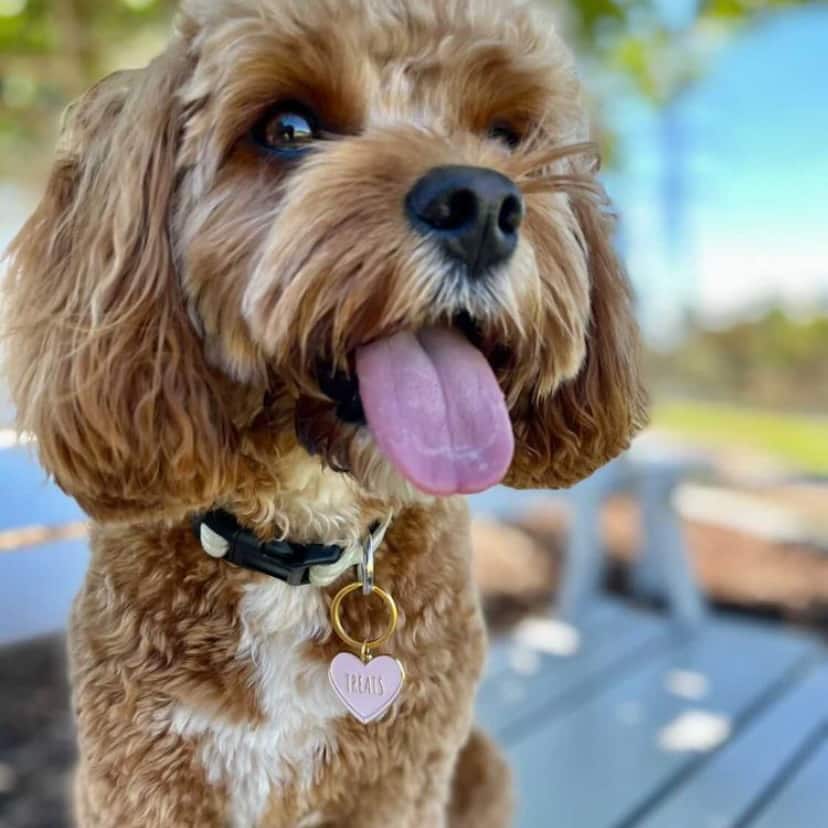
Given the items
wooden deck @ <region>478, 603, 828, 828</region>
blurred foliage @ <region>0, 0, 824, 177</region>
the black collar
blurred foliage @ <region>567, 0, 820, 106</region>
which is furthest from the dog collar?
blurred foliage @ <region>567, 0, 820, 106</region>

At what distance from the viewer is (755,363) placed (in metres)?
3.95

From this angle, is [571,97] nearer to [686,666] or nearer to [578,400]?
[578,400]

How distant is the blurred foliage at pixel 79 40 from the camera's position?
1.90 metres

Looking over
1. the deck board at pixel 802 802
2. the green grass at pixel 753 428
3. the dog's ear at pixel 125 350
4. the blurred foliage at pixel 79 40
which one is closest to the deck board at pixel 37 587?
the dog's ear at pixel 125 350

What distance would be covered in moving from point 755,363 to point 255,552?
3423 millimetres

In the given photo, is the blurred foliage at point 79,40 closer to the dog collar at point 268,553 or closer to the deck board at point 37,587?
the deck board at point 37,587

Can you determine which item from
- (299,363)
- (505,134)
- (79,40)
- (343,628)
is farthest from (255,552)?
(79,40)

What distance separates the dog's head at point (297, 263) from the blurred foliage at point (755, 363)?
3025 mm

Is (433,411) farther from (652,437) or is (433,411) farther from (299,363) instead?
(652,437)

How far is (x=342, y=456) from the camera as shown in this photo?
2.86 feet

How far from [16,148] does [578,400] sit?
1920mm

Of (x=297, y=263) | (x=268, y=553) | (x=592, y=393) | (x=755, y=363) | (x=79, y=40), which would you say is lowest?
(x=755, y=363)

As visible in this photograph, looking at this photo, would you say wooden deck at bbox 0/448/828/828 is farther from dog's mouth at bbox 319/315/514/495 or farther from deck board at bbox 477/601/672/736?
dog's mouth at bbox 319/315/514/495

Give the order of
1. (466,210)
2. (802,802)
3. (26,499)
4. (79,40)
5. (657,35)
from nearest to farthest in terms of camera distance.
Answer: (466,210)
(26,499)
(802,802)
(79,40)
(657,35)
